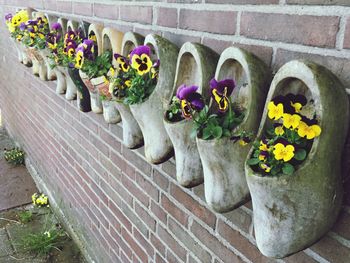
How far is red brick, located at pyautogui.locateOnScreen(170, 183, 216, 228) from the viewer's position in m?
1.30

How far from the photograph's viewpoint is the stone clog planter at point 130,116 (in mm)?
1384

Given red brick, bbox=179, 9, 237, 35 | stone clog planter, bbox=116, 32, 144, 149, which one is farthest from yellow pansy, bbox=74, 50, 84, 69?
red brick, bbox=179, 9, 237, 35

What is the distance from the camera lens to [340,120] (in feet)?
2.47

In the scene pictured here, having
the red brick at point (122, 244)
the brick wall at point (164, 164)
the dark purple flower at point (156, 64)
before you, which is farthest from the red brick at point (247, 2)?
the red brick at point (122, 244)

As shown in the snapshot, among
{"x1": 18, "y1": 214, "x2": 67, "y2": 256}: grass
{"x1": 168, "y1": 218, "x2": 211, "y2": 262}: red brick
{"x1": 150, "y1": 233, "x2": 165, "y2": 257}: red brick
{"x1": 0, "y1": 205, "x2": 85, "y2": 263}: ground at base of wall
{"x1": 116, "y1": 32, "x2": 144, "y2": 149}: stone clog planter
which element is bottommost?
{"x1": 0, "y1": 205, "x2": 85, "y2": 263}: ground at base of wall

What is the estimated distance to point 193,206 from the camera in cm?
138

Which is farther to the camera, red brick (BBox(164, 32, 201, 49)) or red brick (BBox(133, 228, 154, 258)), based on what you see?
red brick (BBox(133, 228, 154, 258))

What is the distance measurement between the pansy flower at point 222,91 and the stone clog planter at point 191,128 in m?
0.12

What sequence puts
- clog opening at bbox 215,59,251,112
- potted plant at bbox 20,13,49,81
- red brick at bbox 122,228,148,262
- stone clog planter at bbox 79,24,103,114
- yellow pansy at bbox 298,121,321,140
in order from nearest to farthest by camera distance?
1. yellow pansy at bbox 298,121,321,140
2. clog opening at bbox 215,59,251,112
3. stone clog planter at bbox 79,24,103,114
4. red brick at bbox 122,228,148,262
5. potted plant at bbox 20,13,49,81

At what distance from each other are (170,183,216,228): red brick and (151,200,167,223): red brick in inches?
5.7

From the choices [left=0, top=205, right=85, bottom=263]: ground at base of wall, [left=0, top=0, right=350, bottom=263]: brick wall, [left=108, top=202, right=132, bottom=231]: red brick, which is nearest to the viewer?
[left=0, top=0, right=350, bottom=263]: brick wall

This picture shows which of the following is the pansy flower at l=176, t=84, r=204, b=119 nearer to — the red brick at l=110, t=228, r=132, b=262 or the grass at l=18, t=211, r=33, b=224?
the red brick at l=110, t=228, r=132, b=262

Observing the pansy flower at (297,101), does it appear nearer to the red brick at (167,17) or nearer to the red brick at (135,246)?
the red brick at (167,17)

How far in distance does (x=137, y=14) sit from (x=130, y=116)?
42 cm
